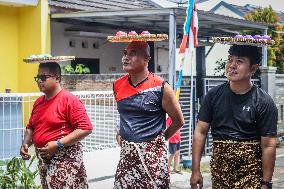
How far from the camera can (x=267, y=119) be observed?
3.74 m

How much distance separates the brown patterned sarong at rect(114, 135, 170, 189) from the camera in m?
4.06

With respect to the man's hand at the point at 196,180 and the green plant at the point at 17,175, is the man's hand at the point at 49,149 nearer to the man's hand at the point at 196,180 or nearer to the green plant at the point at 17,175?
the man's hand at the point at 196,180

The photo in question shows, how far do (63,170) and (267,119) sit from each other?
6.07ft

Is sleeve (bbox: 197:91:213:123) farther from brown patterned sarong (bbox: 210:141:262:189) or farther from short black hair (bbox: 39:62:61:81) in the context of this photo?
short black hair (bbox: 39:62:61:81)

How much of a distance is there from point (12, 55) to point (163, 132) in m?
9.09

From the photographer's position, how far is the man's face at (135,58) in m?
4.18

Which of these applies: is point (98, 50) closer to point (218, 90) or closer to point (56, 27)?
point (56, 27)

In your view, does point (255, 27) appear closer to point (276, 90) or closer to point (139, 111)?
point (276, 90)

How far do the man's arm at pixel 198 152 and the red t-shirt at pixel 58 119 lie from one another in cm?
107

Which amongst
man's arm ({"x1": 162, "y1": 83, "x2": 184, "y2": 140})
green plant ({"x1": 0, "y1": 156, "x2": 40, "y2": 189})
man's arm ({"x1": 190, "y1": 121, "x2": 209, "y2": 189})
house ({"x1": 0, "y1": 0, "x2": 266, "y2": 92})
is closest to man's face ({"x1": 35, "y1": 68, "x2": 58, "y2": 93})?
man's arm ({"x1": 162, "y1": 83, "x2": 184, "y2": 140})

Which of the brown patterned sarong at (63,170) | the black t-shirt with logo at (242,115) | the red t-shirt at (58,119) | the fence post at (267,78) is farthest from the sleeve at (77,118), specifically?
the fence post at (267,78)

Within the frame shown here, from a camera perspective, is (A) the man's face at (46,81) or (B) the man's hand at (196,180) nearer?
(B) the man's hand at (196,180)

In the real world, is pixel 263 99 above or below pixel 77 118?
above

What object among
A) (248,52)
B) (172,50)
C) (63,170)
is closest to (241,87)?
(248,52)
